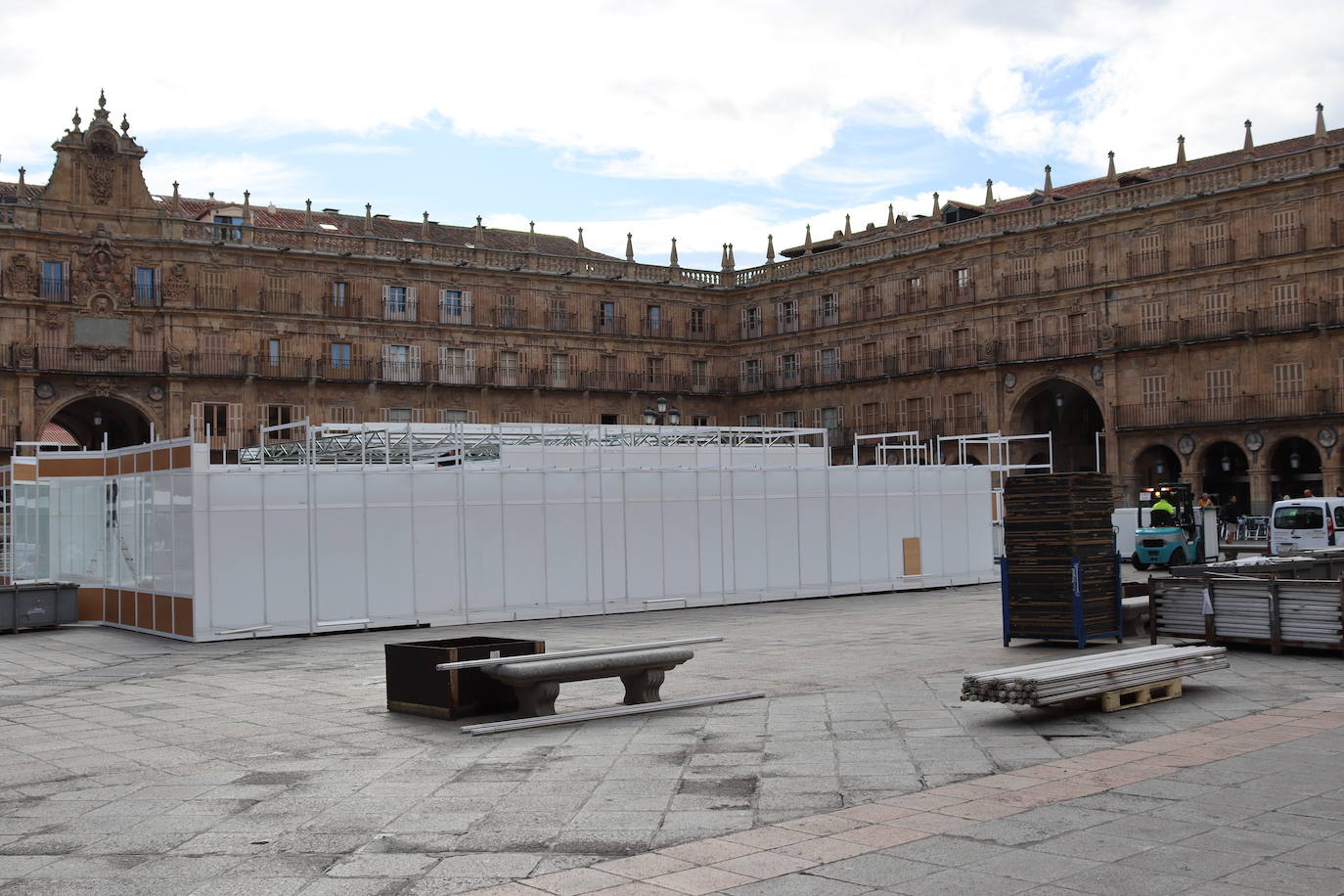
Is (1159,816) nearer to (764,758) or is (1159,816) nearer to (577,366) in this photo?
(764,758)

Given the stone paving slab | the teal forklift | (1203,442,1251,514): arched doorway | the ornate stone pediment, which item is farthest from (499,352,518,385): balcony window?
the stone paving slab

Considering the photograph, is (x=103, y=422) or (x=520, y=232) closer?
(x=103, y=422)

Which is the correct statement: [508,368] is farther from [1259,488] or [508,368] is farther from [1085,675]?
[1085,675]

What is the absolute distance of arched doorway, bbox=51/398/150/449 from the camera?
161ft

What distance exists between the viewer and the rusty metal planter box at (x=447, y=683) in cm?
1127

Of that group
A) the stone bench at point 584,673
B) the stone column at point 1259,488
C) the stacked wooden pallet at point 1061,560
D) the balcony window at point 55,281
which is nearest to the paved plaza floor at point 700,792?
the stone bench at point 584,673

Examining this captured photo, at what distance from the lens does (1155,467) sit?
46906 millimetres

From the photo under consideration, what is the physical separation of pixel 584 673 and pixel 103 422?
44910 mm

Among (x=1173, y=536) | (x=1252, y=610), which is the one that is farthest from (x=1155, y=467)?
(x=1252, y=610)

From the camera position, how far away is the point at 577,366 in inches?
2216

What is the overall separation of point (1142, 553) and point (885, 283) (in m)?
24.9

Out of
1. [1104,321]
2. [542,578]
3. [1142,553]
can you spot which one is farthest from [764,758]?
[1104,321]

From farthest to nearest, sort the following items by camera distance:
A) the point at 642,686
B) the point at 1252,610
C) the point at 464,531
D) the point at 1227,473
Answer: the point at 1227,473 → the point at 464,531 → the point at 1252,610 → the point at 642,686

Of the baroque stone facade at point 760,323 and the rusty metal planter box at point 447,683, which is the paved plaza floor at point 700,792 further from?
the baroque stone facade at point 760,323
